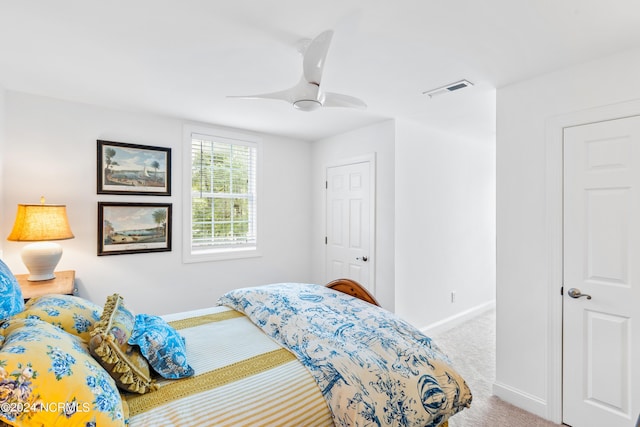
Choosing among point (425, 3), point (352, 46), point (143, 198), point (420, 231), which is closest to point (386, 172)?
point (420, 231)

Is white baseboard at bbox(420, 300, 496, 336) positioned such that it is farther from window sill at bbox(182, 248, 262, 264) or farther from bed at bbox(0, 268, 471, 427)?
window sill at bbox(182, 248, 262, 264)

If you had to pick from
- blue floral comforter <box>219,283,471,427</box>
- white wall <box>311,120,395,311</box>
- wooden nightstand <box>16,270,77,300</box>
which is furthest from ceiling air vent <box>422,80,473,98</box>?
wooden nightstand <box>16,270,77,300</box>

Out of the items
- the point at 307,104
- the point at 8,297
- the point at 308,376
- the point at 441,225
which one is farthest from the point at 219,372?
the point at 441,225

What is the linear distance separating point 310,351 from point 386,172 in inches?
91.9

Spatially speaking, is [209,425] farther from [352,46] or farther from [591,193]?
[591,193]

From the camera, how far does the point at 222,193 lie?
3781 mm

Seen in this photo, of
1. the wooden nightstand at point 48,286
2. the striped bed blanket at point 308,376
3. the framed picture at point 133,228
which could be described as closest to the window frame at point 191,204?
the framed picture at point 133,228

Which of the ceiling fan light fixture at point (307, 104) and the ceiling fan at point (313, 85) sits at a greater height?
the ceiling fan at point (313, 85)

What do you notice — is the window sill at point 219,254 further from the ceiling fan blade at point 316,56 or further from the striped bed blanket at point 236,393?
the ceiling fan blade at point 316,56

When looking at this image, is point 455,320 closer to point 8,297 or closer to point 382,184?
point 382,184

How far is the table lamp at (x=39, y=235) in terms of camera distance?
235 cm

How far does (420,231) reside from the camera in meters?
3.58

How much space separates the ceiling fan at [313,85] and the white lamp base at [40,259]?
2.17 m

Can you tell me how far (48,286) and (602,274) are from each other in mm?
3884
